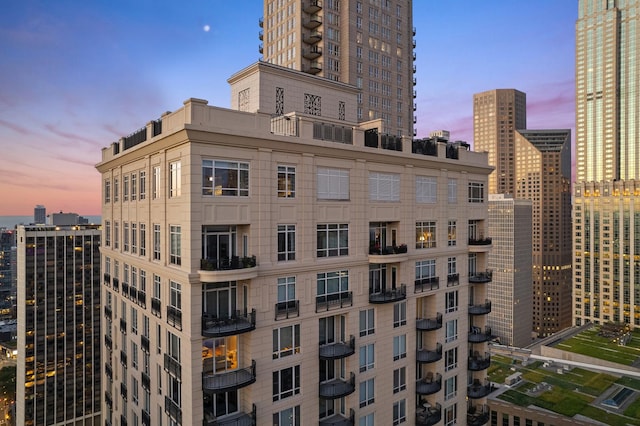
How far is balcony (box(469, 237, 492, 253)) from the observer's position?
35.0 metres

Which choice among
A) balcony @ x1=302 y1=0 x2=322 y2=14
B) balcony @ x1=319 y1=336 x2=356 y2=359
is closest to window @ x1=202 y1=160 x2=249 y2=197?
balcony @ x1=319 y1=336 x2=356 y2=359

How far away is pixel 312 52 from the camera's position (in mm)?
74250

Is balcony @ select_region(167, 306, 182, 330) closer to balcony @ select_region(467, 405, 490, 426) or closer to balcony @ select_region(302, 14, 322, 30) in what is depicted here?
balcony @ select_region(467, 405, 490, 426)

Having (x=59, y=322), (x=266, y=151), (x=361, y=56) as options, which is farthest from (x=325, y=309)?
(x=59, y=322)

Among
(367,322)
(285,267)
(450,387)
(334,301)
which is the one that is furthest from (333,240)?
(450,387)

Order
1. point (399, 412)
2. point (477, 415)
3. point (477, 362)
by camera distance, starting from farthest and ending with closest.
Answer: point (477, 362)
point (477, 415)
point (399, 412)

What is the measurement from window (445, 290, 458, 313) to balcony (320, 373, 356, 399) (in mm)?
11131

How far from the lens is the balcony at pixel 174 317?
21708 millimetres

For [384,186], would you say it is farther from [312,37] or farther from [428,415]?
[312,37]

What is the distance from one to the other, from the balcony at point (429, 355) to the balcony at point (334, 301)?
8.65 meters

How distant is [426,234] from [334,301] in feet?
32.5

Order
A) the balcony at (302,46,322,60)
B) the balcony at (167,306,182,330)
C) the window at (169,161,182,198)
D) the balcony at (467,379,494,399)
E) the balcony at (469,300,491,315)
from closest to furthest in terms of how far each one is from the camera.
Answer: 1. the window at (169,161,182,198)
2. the balcony at (167,306,182,330)
3. the balcony at (467,379,494,399)
4. the balcony at (469,300,491,315)
5. the balcony at (302,46,322,60)

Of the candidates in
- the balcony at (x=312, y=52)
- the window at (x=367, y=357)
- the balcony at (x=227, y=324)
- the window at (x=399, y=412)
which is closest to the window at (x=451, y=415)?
the window at (x=399, y=412)

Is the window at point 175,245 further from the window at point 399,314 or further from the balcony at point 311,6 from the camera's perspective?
the balcony at point 311,6
